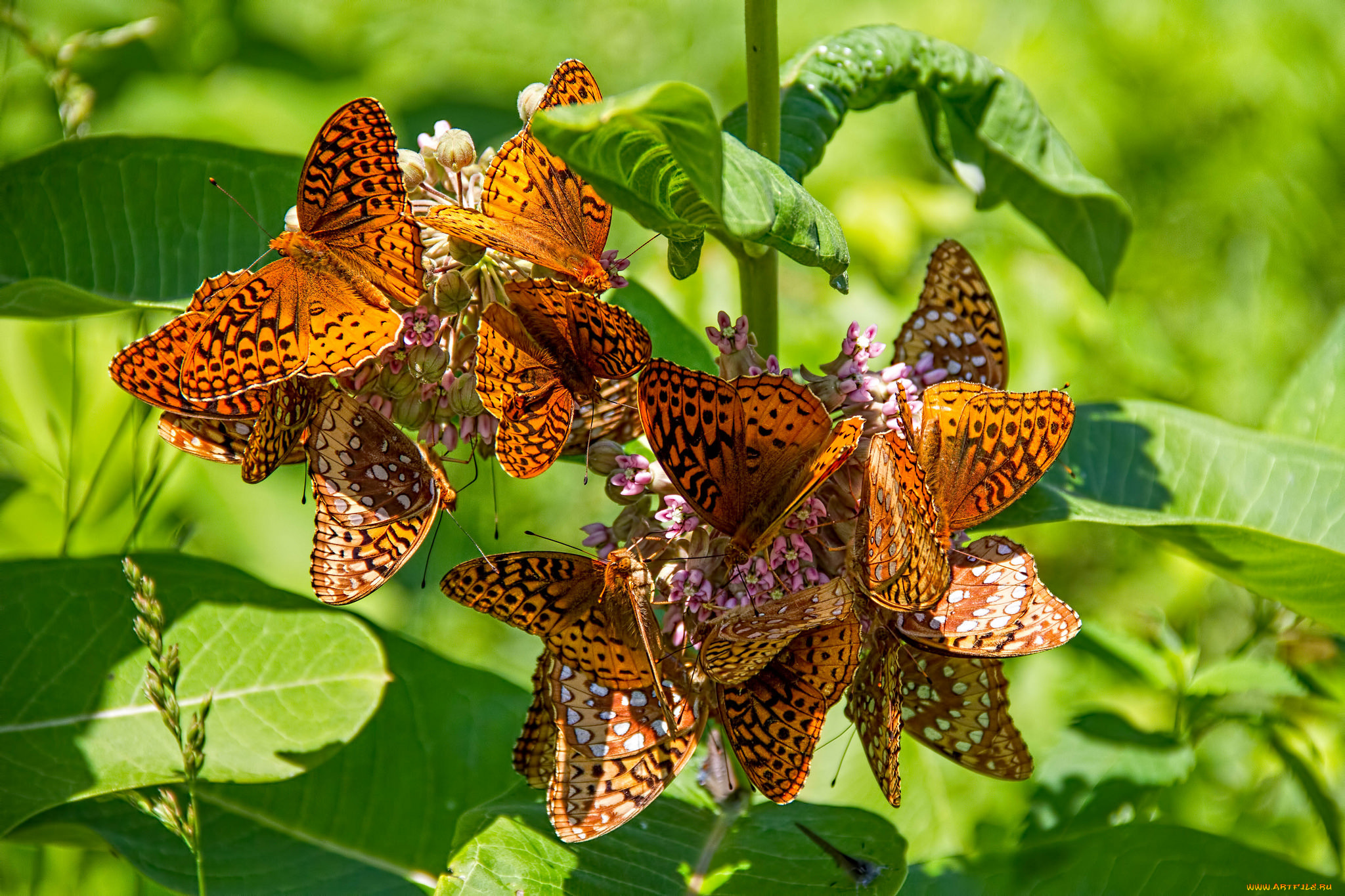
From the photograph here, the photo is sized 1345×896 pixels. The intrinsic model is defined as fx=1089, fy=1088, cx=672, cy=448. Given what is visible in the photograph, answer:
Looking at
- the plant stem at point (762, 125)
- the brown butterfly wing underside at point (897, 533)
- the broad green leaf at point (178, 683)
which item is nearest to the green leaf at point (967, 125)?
the plant stem at point (762, 125)

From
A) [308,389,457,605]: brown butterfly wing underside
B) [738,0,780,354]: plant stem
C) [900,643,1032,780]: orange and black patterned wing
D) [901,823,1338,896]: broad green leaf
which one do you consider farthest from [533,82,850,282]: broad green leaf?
[901,823,1338,896]: broad green leaf

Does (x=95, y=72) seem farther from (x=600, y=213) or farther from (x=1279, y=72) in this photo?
(x=1279, y=72)

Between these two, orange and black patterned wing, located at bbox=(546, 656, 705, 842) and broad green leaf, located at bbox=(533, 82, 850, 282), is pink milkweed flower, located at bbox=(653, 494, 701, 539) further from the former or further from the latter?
broad green leaf, located at bbox=(533, 82, 850, 282)

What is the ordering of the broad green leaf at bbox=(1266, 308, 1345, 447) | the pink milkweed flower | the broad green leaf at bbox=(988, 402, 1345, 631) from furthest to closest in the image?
the broad green leaf at bbox=(1266, 308, 1345, 447) → the broad green leaf at bbox=(988, 402, 1345, 631) → the pink milkweed flower

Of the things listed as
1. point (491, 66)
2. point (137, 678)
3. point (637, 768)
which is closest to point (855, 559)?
point (637, 768)

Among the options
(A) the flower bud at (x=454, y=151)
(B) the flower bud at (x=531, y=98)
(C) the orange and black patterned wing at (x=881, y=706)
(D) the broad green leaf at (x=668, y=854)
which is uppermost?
(B) the flower bud at (x=531, y=98)

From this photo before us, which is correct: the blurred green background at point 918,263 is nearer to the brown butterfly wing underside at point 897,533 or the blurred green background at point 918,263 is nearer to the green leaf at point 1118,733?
the green leaf at point 1118,733
